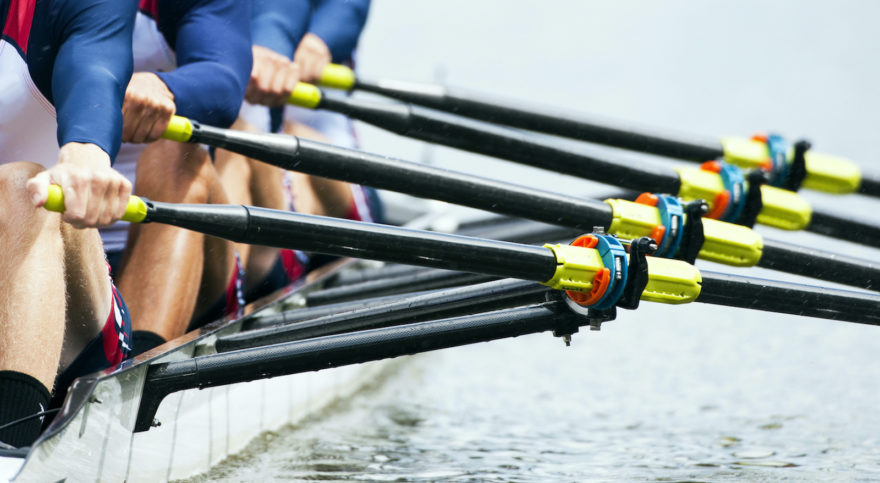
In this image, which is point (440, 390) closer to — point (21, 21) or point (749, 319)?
point (21, 21)

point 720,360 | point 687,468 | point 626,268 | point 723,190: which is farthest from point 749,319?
point 626,268

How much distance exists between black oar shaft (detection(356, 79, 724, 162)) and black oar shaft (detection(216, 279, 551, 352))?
933 millimetres

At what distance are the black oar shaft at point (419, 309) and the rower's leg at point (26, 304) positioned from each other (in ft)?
1.05

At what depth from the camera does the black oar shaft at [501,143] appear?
1.91 metres

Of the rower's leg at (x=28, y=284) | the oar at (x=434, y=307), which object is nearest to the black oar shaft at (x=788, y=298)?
the oar at (x=434, y=307)

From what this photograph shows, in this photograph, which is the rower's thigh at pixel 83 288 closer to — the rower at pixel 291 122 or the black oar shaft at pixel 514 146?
the rower at pixel 291 122

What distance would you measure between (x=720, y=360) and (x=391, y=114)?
1336mm

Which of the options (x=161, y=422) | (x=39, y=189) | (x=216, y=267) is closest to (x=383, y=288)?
(x=216, y=267)

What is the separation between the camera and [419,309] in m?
1.34

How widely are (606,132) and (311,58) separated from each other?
2.31 feet

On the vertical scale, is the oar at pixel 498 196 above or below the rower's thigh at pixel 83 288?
above

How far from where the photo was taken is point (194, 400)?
139 cm

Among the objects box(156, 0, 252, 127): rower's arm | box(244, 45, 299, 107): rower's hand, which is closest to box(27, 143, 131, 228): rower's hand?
box(156, 0, 252, 127): rower's arm

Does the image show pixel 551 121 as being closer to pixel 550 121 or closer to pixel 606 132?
pixel 550 121
